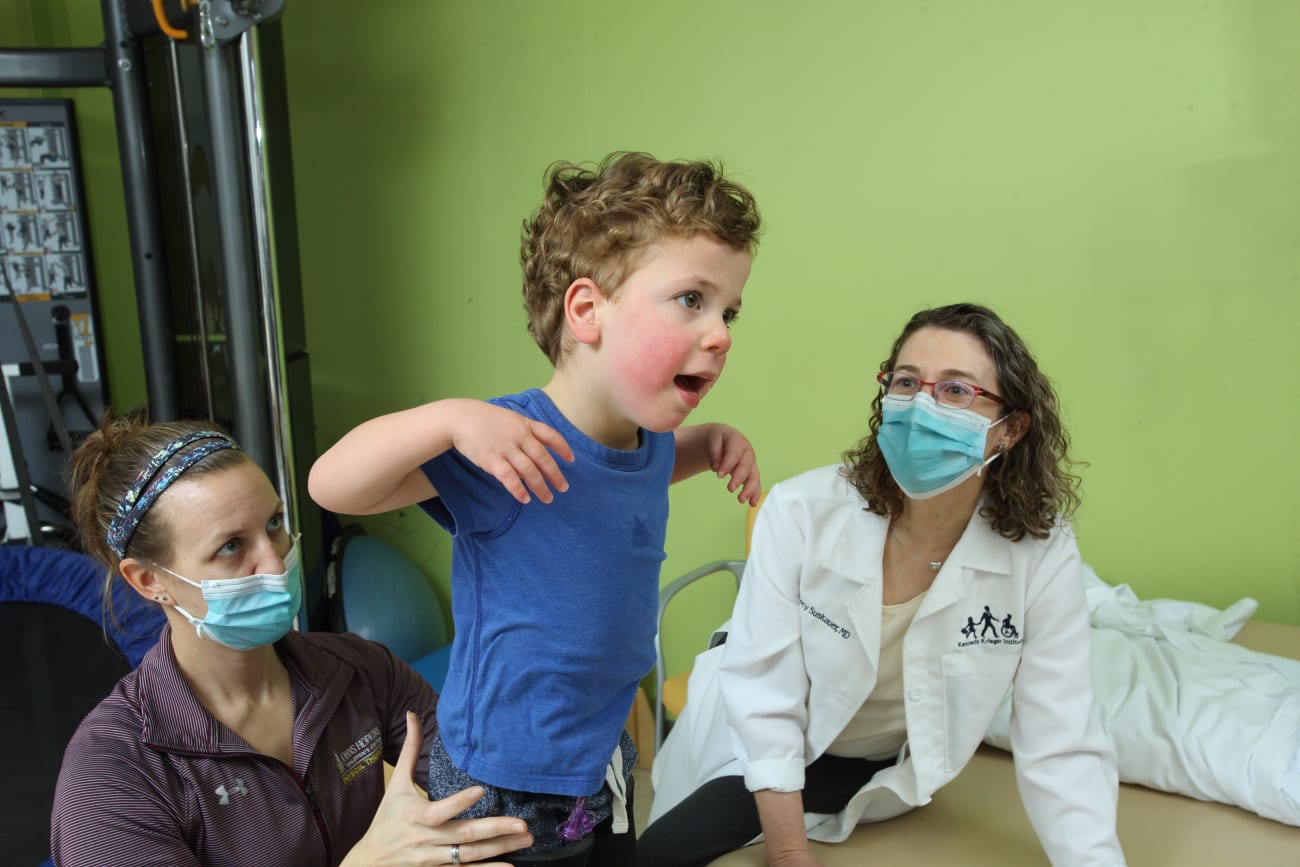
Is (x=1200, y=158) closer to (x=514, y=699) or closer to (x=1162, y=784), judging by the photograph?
(x=1162, y=784)

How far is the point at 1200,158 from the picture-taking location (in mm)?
2211

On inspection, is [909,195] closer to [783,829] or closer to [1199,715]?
[1199,715]

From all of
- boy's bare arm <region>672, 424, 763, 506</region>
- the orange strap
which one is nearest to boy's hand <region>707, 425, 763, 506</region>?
boy's bare arm <region>672, 424, 763, 506</region>

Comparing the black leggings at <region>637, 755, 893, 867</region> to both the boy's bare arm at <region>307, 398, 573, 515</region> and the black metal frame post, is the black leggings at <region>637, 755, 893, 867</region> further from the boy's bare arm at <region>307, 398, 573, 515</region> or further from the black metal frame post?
the black metal frame post

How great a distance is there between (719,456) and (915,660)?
0.51 m

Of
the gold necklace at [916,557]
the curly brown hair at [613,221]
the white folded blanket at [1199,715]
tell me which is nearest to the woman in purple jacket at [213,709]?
the curly brown hair at [613,221]

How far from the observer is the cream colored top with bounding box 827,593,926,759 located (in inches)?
60.3

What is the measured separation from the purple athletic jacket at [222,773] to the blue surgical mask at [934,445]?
75 cm

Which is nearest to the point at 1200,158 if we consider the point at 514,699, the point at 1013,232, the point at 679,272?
the point at 1013,232

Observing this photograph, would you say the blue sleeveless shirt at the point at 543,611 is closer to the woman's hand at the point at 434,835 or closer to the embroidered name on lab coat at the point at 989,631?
the woman's hand at the point at 434,835

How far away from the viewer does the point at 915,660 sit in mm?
1493

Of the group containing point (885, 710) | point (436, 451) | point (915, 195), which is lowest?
point (885, 710)

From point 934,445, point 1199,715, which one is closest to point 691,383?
point 934,445

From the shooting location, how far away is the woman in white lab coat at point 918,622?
57.3 inches
